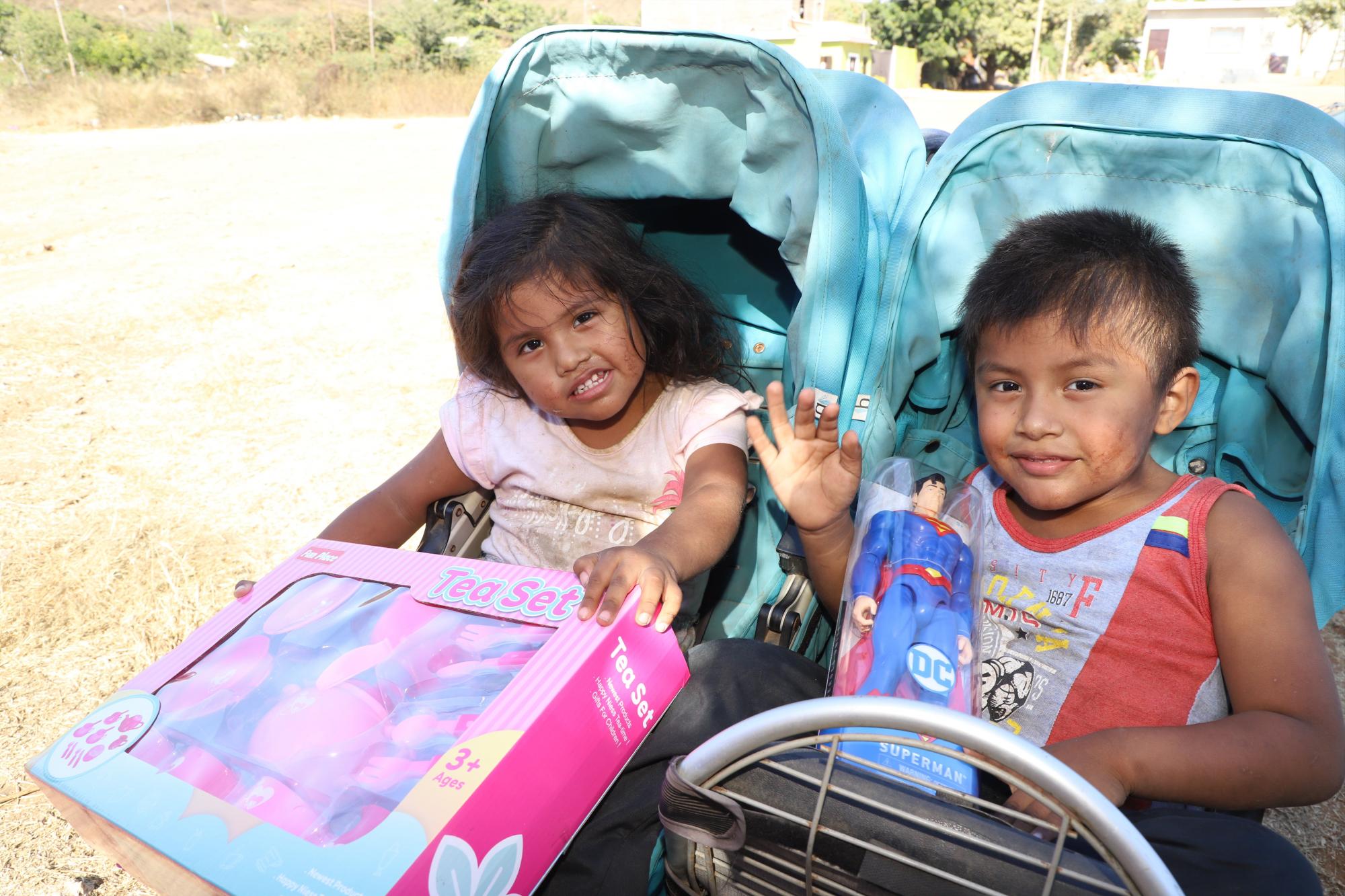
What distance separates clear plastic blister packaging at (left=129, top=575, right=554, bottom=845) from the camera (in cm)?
106

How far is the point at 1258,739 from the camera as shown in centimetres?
123

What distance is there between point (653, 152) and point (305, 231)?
6238 millimetres

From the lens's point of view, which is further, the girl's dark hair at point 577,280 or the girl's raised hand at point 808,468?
the girl's dark hair at point 577,280

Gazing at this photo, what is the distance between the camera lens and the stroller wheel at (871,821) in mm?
851

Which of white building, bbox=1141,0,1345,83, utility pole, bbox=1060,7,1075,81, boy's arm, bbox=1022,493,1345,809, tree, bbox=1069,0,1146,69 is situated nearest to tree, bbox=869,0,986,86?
utility pole, bbox=1060,7,1075,81

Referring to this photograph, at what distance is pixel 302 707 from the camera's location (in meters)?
1.20

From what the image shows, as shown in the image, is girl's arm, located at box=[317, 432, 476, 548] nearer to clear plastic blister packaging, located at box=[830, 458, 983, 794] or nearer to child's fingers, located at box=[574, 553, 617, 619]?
child's fingers, located at box=[574, 553, 617, 619]

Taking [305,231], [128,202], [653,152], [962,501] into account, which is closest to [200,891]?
[962,501]

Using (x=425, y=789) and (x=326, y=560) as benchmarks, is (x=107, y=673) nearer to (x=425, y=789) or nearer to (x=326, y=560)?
(x=326, y=560)

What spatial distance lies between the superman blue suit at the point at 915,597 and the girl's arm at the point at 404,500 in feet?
3.49

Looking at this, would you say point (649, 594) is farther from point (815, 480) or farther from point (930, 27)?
point (930, 27)

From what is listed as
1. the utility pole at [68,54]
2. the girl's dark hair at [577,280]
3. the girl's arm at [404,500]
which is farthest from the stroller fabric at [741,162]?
the utility pole at [68,54]

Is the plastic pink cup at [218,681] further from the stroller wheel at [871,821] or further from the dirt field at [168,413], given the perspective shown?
the dirt field at [168,413]

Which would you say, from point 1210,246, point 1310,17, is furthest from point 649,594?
point 1310,17
